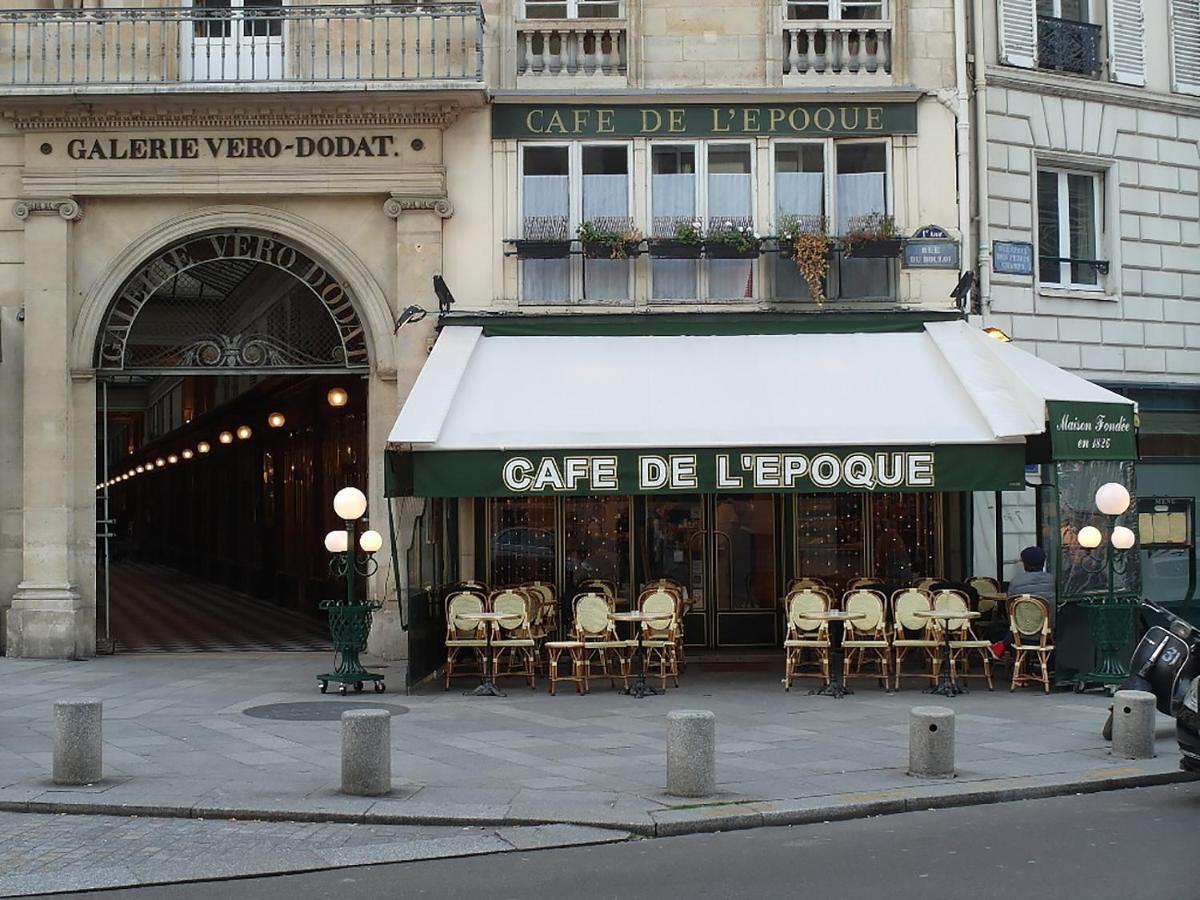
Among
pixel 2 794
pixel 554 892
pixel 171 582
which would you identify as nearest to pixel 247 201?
pixel 2 794

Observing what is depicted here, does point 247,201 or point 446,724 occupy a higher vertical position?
point 247,201

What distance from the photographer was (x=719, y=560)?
61.9 ft

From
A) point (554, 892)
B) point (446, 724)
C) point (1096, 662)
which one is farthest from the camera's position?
point (1096, 662)

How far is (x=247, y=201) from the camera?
18000mm

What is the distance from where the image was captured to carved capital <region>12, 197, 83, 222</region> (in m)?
17.7

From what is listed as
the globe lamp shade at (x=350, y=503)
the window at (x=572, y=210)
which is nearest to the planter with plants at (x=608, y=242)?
the window at (x=572, y=210)

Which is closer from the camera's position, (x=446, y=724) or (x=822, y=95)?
(x=446, y=724)

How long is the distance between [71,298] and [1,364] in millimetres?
1151

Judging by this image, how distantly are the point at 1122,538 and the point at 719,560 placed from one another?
548cm

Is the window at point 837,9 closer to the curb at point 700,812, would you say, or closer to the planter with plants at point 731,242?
the planter with plants at point 731,242

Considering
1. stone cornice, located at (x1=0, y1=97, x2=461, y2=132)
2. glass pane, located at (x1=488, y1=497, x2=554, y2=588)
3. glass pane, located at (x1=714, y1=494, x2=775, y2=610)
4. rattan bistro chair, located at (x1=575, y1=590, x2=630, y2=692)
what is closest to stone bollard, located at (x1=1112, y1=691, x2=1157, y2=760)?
rattan bistro chair, located at (x1=575, y1=590, x2=630, y2=692)

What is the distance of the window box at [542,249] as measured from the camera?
705 inches

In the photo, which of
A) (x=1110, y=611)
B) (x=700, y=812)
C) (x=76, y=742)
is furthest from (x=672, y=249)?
(x=76, y=742)

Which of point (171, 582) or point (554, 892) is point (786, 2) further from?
point (171, 582)
